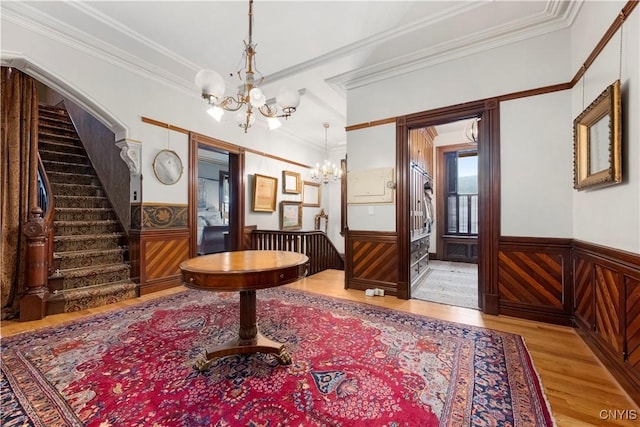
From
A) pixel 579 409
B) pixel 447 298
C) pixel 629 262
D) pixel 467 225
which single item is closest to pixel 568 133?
pixel 629 262

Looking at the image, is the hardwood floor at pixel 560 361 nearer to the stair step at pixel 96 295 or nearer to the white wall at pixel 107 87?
the stair step at pixel 96 295

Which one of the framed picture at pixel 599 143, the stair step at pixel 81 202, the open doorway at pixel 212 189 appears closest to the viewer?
the framed picture at pixel 599 143

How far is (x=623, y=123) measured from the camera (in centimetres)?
184

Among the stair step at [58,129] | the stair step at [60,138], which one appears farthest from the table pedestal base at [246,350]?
the stair step at [58,129]

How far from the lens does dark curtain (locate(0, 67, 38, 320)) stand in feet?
9.47

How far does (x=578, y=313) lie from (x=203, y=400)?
3.32m

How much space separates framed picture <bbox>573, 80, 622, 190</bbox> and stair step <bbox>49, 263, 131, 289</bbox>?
529 cm

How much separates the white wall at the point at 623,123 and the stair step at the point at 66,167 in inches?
275

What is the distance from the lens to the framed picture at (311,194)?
7.45m

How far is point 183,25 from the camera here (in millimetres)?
2990

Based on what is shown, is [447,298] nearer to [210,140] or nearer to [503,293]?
[503,293]

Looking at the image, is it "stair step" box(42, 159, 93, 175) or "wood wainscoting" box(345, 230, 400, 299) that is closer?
"wood wainscoting" box(345, 230, 400, 299)

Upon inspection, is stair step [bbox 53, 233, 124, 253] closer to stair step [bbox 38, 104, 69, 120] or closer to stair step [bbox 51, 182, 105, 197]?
stair step [bbox 51, 182, 105, 197]

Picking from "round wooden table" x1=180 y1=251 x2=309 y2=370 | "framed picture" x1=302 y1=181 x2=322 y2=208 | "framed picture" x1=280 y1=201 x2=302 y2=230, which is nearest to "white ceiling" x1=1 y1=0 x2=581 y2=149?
"round wooden table" x1=180 y1=251 x2=309 y2=370
